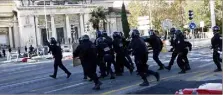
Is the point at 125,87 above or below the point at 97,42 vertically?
below

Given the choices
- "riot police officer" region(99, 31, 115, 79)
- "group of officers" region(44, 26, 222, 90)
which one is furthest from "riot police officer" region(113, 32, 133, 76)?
"riot police officer" region(99, 31, 115, 79)

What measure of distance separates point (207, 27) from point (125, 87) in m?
55.8

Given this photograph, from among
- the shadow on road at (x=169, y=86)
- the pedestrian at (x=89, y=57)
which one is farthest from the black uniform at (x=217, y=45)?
the pedestrian at (x=89, y=57)

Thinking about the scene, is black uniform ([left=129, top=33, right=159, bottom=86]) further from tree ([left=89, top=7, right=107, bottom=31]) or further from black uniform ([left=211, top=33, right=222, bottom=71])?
tree ([left=89, top=7, right=107, bottom=31])

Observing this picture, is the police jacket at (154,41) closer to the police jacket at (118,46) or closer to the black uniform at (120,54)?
the black uniform at (120,54)

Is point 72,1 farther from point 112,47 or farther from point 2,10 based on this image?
point 112,47

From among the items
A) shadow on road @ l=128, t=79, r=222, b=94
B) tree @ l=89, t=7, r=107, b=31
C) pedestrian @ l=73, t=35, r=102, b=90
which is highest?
tree @ l=89, t=7, r=107, b=31

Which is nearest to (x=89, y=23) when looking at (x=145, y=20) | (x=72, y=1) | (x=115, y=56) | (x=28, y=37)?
(x=72, y=1)

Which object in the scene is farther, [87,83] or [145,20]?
[145,20]

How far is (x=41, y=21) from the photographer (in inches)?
2532

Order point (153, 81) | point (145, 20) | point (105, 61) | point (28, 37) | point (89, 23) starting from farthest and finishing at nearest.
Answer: point (89, 23)
point (28, 37)
point (145, 20)
point (105, 61)
point (153, 81)

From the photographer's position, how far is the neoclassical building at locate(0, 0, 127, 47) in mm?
61531

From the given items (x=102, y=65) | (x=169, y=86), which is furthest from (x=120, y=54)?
(x=169, y=86)

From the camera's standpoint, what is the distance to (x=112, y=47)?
Answer: 13273 millimetres
